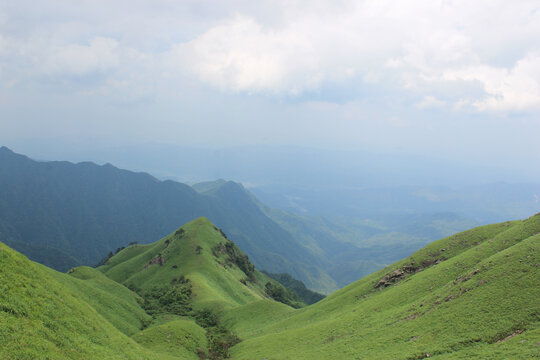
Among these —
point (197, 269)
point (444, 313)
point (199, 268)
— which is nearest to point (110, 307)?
point (197, 269)

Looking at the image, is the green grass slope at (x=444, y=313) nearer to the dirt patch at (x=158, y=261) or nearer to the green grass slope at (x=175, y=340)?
the green grass slope at (x=175, y=340)

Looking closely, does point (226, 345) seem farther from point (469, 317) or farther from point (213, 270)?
point (213, 270)

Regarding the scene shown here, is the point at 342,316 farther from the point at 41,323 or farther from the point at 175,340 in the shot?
the point at 41,323

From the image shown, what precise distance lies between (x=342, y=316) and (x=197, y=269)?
289ft

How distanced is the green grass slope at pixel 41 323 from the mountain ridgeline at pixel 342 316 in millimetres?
136

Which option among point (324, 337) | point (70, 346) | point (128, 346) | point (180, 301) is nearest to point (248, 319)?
point (180, 301)

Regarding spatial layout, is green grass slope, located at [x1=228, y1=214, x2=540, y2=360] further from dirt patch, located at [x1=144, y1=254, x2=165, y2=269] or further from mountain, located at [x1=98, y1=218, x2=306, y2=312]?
dirt patch, located at [x1=144, y1=254, x2=165, y2=269]

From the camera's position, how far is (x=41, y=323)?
2767cm

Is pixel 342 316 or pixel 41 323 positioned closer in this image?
pixel 41 323

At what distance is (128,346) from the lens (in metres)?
40.5

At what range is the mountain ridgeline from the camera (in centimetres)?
2886

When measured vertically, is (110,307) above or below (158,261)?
below

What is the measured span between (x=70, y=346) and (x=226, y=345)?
44020mm

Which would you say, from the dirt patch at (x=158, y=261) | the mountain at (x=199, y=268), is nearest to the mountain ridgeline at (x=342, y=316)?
the mountain at (x=199, y=268)
